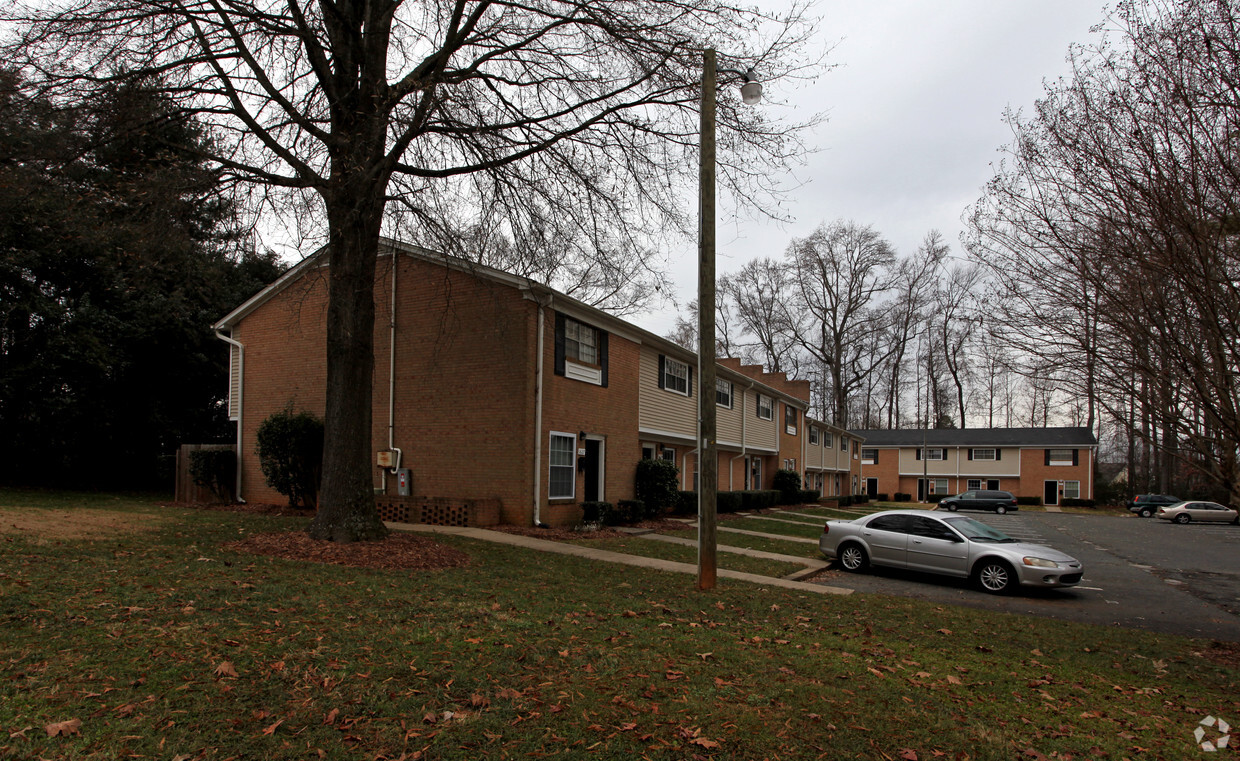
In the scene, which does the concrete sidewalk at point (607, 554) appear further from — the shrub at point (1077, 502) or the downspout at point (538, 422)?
the shrub at point (1077, 502)

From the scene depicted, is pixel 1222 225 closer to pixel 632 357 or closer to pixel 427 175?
pixel 427 175

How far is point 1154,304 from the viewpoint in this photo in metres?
7.90

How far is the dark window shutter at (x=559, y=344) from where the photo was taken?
57.2 ft

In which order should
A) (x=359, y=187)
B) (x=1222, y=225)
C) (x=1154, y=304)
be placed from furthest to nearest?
(x=359, y=187)
(x=1154, y=304)
(x=1222, y=225)

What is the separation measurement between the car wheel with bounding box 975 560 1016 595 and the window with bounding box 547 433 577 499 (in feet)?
29.8

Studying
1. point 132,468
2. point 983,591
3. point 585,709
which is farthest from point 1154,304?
point 132,468

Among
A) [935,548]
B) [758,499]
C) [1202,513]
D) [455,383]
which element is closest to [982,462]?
[1202,513]

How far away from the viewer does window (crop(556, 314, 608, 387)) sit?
17609 millimetres

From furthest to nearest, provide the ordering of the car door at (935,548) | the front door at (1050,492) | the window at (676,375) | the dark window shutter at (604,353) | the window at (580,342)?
the front door at (1050,492) → the window at (676,375) → the dark window shutter at (604,353) → the window at (580,342) → the car door at (935,548)

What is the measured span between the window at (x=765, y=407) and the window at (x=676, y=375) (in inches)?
350

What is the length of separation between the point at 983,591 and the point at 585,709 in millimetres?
10249

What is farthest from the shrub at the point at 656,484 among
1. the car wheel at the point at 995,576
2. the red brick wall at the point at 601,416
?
the car wheel at the point at 995,576

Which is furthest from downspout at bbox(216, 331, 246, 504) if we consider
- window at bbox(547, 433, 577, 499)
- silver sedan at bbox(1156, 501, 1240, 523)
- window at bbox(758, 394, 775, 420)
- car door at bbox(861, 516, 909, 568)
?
silver sedan at bbox(1156, 501, 1240, 523)

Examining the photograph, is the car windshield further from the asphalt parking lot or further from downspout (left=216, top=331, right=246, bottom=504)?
downspout (left=216, top=331, right=246, bottom=504)
